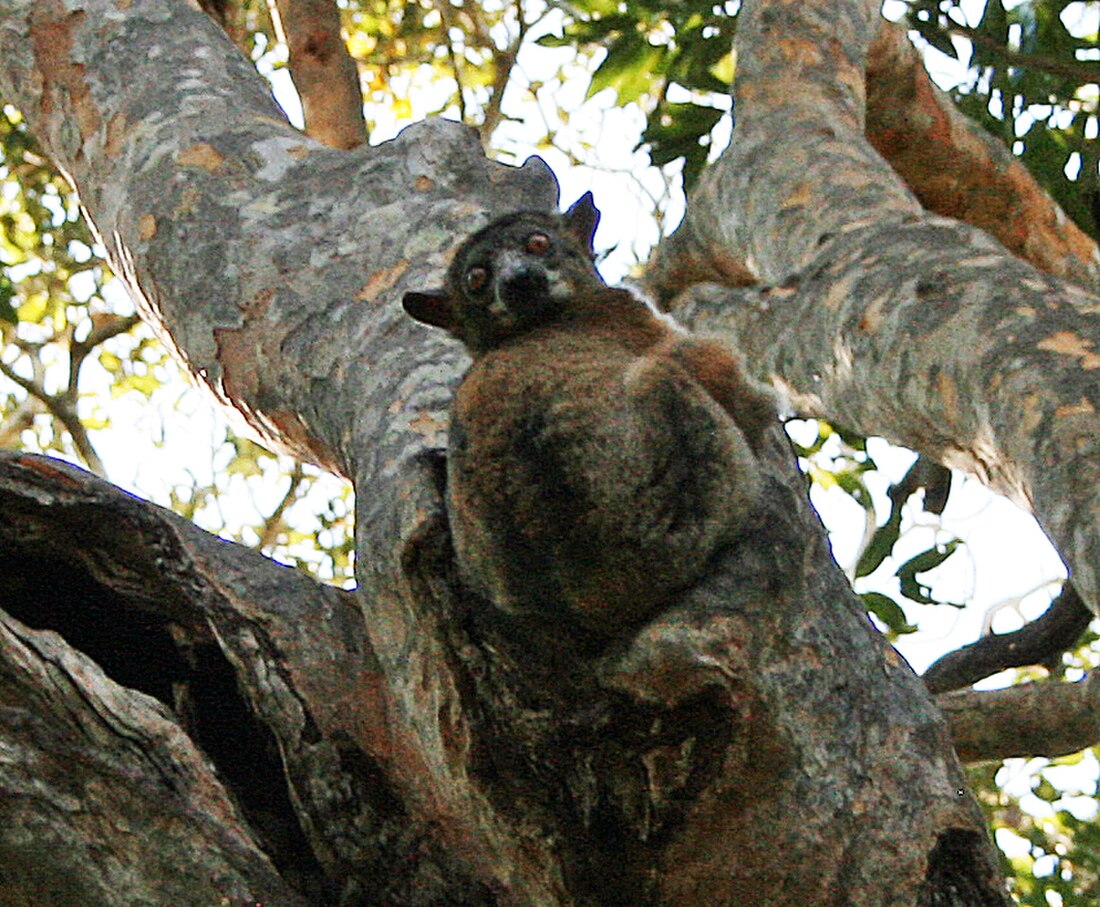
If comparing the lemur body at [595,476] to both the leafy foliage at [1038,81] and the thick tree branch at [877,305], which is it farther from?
the leafy foliage at [1038,81]

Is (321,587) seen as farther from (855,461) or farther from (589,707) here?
(855,461)

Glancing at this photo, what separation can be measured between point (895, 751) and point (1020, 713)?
1855mm

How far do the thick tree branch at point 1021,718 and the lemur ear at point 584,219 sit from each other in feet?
4.69

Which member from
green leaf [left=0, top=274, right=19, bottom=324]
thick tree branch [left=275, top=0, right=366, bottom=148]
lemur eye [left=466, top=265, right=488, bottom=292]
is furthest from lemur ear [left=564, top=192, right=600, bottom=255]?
green leaf [left=0, top=274, right=19, bottom=324]

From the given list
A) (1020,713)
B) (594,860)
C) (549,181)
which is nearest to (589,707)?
(594,860)

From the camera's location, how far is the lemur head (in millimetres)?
3074

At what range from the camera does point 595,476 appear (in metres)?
2.30

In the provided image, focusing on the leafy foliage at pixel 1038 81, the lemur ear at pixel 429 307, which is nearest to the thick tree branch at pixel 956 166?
the leafy foliage at pixel 1038 81

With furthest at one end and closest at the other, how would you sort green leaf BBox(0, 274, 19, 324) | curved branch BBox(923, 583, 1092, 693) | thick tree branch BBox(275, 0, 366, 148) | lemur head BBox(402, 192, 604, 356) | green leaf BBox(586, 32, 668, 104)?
green leaf BBox(0, 274, 19, 324), green leaf BBox(586, 32, 668, 104), thick tree branch BBox(275, 0, 366, 148), curved branch BBox(923, 583, 1092, 693), lemur head BBox(402, 192, 604, 356)

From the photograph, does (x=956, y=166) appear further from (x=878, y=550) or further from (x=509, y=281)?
(x=509, y=281)

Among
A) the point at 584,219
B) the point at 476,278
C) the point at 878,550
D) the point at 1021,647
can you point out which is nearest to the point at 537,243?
the point at 476,278

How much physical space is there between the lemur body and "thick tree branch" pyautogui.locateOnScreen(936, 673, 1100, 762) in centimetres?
146

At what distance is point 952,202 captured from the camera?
5363mm

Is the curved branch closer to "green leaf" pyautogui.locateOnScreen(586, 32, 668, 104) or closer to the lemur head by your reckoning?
the lemur head
